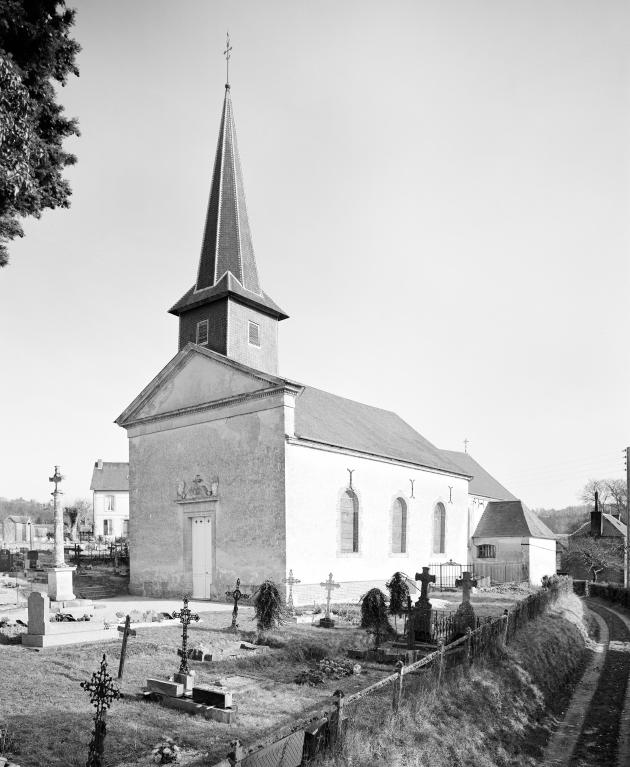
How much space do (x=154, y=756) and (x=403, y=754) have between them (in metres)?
3.22

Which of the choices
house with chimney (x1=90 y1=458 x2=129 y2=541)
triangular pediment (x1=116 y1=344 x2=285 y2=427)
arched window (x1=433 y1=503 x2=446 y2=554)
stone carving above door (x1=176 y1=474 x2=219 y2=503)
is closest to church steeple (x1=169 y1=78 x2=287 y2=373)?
triangular pediment (x1=116 y1=344 x2=285 y2=427)

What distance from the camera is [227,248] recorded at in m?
25.5

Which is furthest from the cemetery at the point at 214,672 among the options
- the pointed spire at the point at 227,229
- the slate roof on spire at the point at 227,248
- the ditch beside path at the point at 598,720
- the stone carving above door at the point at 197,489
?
the pointed spire at the point at 227,229

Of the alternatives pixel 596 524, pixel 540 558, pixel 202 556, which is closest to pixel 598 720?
pixel 202 556

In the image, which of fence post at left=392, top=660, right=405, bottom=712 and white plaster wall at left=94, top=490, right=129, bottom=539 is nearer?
fence post at left=392, top=660, right=405, bottom=712

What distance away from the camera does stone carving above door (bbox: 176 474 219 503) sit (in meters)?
22.8

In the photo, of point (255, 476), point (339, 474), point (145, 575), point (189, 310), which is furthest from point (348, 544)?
point (189, 310)

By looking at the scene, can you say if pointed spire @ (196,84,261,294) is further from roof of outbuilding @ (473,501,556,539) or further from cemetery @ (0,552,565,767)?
roof of outbuilding @ (473,501,556,539)

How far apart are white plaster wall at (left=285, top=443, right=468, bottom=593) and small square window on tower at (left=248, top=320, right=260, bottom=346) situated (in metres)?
5.39

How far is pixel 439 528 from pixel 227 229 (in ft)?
58.4

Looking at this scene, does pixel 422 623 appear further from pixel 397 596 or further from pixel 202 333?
pixel 202 333

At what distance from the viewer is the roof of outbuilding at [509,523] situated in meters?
35.6

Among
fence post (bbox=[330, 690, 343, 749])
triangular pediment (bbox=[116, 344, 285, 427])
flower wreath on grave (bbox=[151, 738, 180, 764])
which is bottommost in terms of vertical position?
flower wreath on grave (bbox=[151, 738, 180, 764])

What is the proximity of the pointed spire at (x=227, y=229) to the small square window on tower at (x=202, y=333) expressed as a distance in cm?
161
